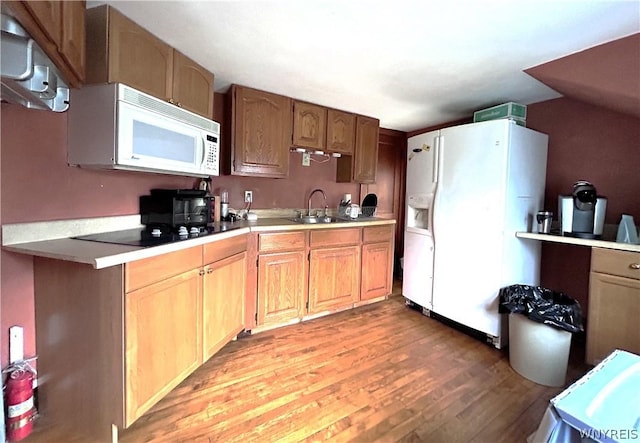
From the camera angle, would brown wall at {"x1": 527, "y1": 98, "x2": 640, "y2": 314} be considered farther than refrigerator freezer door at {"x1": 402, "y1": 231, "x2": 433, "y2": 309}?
No

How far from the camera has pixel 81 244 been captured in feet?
4.74

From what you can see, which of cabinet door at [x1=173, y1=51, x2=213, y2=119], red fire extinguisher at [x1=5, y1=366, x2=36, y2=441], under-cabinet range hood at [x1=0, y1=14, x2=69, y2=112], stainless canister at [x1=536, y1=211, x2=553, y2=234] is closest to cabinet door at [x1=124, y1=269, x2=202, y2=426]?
red fire extinguisher at [x1=5, y1=366, x2=36, y2=441]

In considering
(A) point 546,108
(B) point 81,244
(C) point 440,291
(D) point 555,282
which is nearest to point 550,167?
(A) point 546,108

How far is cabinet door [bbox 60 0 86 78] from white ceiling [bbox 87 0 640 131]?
0.31 metres

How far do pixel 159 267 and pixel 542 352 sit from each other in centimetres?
230

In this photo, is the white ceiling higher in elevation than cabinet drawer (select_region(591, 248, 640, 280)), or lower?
higher

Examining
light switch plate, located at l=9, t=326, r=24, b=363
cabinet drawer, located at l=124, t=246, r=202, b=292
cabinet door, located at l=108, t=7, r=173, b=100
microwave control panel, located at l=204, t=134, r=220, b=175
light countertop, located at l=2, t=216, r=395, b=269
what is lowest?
light switch plate, located at l=9, t=326, r=24, b=363

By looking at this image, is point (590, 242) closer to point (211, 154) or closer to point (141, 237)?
point (211, 154)

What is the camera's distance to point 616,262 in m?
1.89

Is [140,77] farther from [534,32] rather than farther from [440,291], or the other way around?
[440,291]

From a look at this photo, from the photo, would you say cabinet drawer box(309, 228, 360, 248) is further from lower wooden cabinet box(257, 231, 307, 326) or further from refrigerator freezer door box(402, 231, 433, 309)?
refrigerator freezer door box(402, 231, 433, 309)

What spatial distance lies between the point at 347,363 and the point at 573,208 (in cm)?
191

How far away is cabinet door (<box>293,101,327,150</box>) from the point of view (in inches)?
116

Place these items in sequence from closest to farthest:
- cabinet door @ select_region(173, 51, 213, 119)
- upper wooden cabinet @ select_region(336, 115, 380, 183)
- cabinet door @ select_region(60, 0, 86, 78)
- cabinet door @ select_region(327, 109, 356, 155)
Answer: cabinet door @ select_region(60, 0, 86, 78), cabinet door @ select_region(173, 51, 213, 119), cabinet door @ select_region(327, 109, 356, 155), upper wooden cabinet @ select_region(336, 115, 380, 183)
